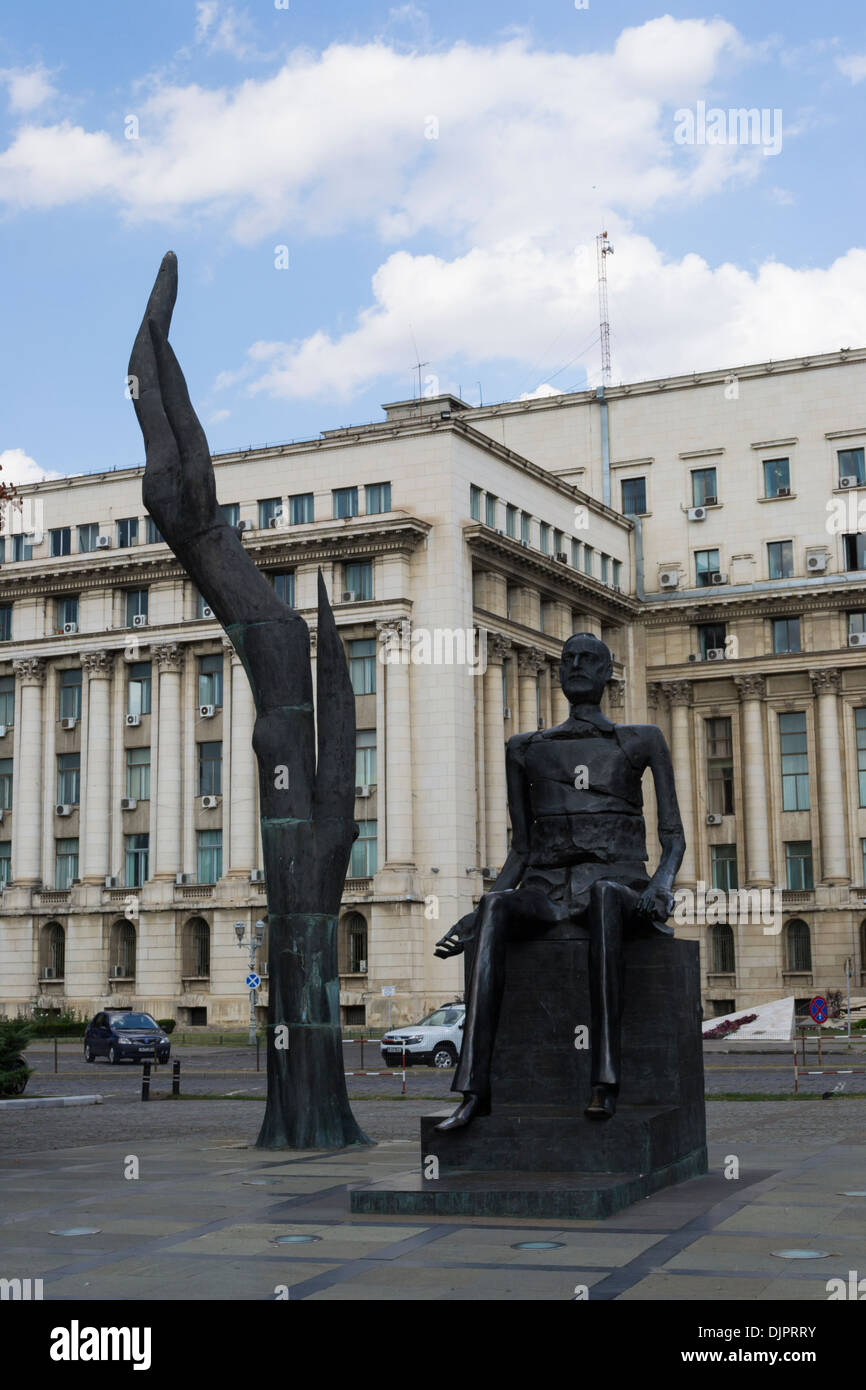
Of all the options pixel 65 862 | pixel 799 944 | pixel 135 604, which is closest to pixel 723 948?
pixel 799 944

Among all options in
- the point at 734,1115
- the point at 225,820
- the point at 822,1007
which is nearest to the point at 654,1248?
the point at 734,1115

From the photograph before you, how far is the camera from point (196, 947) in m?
65.8

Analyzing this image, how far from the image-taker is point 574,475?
266ft

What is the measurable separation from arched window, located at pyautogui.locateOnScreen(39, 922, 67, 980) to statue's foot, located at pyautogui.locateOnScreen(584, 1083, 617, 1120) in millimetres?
58726

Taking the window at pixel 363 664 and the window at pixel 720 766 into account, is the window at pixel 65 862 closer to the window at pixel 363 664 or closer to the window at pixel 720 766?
the window at pixel 363 664

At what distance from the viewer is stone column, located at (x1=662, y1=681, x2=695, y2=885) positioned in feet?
253

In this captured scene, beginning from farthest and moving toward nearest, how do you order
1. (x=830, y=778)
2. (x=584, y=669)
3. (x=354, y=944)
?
1. (x=830, y=778)
2. (x=354, y=944)
3. (x=584, y=669)

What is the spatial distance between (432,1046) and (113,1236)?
3296 centimetres

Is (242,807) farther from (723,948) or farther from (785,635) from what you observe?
(785,635)

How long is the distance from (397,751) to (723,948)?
72.5ft

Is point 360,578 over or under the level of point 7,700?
over

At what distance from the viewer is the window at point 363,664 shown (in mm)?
63188

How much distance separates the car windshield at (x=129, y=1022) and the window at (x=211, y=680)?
729 inches

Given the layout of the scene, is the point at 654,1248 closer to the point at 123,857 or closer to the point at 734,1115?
the point at 734,1115
